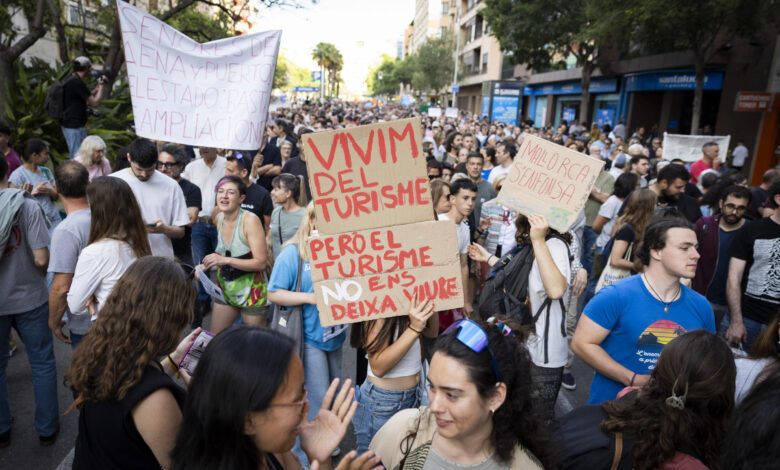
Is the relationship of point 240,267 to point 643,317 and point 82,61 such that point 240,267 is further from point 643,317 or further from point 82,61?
point 82,61

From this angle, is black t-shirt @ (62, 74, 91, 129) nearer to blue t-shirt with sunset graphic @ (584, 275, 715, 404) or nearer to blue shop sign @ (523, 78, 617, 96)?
blue t-shirt with sunset graphic @ (584, 275, 715, 404)

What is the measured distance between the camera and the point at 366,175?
2.43 meters

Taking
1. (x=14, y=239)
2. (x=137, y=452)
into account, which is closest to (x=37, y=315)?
(x=14, y=239)

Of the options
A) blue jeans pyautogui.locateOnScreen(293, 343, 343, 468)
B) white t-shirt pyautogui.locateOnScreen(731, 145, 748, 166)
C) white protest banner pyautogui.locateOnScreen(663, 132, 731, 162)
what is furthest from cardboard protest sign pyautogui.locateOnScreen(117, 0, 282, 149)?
white t-shirt pyautogui.locateOnScreen(731, 145, 748, 166)

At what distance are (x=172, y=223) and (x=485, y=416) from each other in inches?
148

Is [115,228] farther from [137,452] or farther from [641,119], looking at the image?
[641,119]


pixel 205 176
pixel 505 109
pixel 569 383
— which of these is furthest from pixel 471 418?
pixel 505 109

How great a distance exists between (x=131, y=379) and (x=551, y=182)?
282 centimetres

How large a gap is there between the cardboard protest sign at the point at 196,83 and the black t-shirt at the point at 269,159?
4.05 m

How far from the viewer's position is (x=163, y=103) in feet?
15.2

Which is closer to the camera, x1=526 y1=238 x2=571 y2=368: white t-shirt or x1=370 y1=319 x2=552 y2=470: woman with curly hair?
x1=370 y1=319 x2=552 y2=470: woman with curly hair

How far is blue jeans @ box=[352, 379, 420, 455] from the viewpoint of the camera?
2785 millimetres

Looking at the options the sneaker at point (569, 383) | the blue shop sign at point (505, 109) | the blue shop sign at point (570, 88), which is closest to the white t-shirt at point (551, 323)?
the sneaker at point (569, 383)

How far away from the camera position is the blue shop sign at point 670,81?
64.8ft
